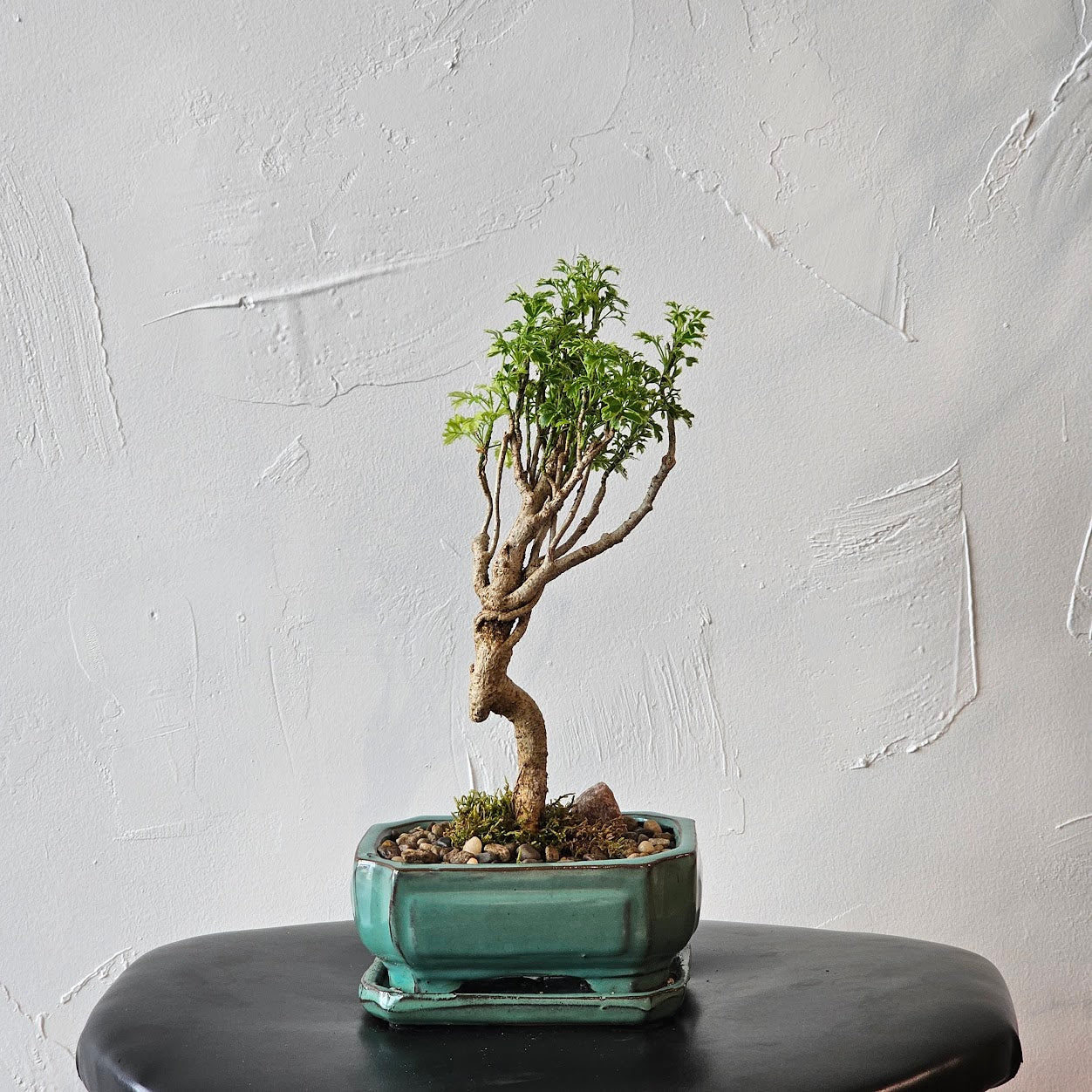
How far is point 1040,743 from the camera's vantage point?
49.9 inches

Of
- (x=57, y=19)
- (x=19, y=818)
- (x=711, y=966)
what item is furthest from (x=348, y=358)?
(x=711, y=966)

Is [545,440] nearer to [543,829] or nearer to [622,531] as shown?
[622,531]

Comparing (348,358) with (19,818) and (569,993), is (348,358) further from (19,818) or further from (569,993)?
(569,993)

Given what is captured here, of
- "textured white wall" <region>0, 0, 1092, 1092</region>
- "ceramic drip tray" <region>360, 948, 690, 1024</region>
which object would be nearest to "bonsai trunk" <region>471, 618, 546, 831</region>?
"ceramic drip tray" <region>360, 948, 690, 1024</region>

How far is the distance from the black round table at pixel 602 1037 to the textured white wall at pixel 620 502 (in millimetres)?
499

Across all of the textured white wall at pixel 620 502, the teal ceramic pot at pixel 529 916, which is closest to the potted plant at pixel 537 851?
the teal ceramic pot at pixel 529 916

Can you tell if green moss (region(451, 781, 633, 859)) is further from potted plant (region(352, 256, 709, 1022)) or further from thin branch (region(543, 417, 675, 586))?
thin branch (region(543, 417, 675, 586))

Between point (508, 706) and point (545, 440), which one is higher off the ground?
point (545, 440)

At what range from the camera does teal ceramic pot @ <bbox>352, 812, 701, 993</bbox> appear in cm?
66

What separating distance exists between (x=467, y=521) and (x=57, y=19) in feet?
2.29

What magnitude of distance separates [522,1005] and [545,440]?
0.35 m

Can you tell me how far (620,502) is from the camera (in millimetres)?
1282

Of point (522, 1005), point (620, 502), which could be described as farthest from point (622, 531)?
point (620, 502)

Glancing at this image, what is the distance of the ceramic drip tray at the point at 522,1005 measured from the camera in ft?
2.21
